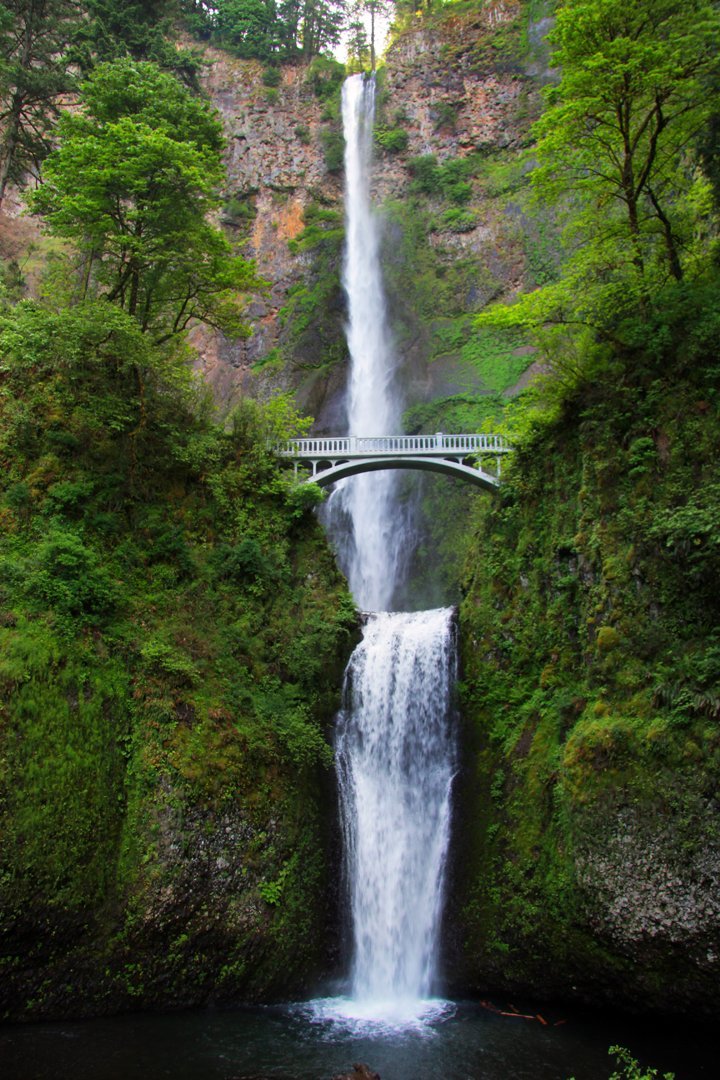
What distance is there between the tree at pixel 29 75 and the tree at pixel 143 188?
302 centimetres

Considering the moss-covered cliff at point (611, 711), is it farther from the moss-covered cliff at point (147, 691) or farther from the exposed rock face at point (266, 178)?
the exposed rock face at point (266, 178)

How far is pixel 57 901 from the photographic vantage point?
1070 centimetres

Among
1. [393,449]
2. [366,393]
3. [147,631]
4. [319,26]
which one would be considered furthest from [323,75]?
[147,631]

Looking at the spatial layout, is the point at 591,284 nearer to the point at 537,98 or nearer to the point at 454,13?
the point at 537,98

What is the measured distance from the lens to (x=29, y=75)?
1847 cm

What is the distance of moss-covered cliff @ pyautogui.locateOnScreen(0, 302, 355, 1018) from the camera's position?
36.2ft

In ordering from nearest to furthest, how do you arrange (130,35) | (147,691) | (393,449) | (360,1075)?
(360,1075) < (147,691) < (130,35) < (393,449)

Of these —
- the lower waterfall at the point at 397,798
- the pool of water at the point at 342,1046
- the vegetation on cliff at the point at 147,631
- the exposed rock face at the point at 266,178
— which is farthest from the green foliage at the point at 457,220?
the pool of water at the point at 342,1046

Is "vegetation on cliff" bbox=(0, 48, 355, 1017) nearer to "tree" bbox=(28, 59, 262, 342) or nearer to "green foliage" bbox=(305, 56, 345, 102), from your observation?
"tree" bbox=(28, 59, 262, 342)

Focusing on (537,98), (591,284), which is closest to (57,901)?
(591,284)

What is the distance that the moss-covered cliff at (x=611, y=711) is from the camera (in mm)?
10422

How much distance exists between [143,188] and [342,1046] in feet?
53.2

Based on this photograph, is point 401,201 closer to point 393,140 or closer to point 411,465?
point 393,140

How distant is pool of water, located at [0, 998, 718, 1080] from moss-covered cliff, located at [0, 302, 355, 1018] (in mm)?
697
